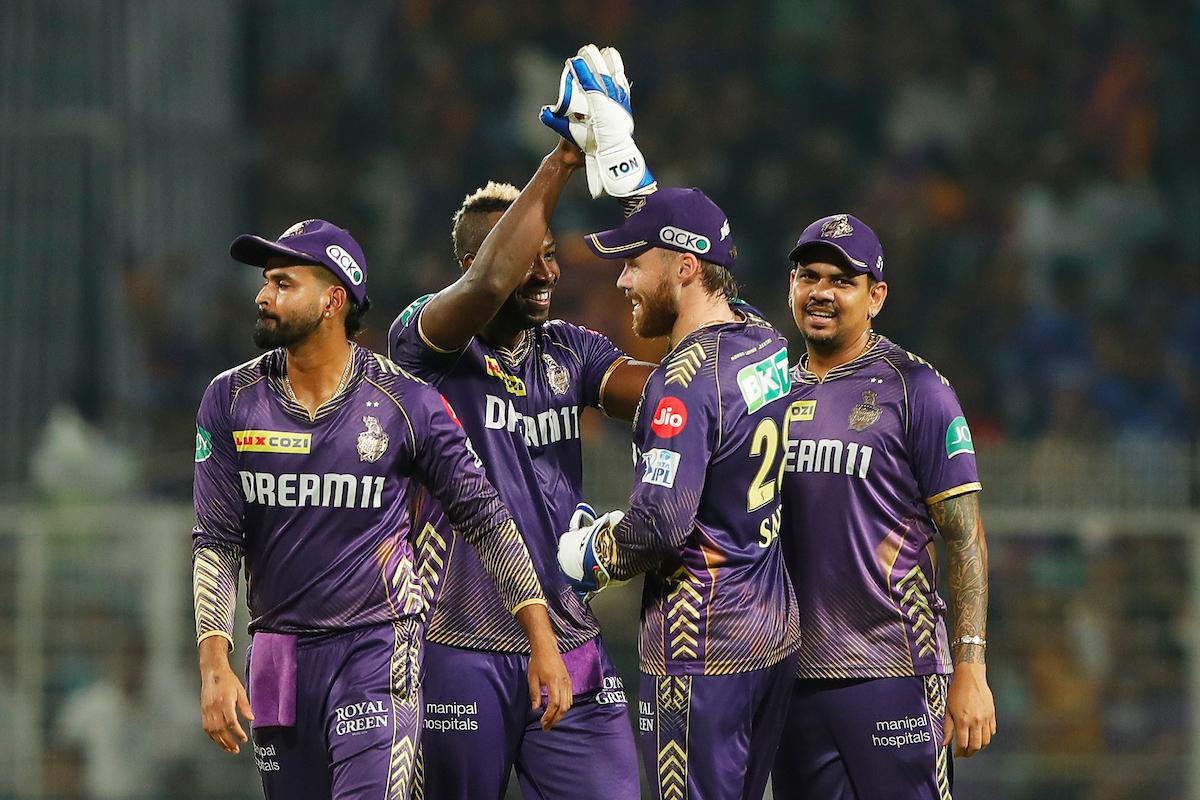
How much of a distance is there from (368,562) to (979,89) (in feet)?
32.7

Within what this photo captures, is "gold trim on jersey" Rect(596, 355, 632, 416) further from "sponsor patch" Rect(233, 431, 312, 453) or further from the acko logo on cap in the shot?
"sponsor patch" Rect(233, 431, 312, 453)

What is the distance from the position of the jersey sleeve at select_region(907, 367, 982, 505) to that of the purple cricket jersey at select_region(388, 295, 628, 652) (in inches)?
40.0

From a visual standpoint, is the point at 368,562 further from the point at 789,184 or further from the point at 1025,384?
the point at 789,184

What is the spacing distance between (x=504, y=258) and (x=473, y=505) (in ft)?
2.25

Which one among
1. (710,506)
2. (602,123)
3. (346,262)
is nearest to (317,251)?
(346,262)

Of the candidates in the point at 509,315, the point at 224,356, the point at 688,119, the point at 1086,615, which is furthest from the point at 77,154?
the point at 509,315

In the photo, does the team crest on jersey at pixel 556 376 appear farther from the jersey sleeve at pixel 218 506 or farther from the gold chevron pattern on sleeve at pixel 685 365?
the jersey sleeve at pixel 218 506

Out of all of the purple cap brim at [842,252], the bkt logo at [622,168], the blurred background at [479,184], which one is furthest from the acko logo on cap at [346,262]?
the blurred background at [479,184]

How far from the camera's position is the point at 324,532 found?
490cm

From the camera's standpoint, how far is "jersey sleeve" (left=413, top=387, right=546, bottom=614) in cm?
491

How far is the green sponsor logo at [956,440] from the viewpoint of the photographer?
17.1 feet

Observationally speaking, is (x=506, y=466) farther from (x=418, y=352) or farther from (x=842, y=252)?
(x=842, y=252)

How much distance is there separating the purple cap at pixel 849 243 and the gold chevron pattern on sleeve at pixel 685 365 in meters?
0.68

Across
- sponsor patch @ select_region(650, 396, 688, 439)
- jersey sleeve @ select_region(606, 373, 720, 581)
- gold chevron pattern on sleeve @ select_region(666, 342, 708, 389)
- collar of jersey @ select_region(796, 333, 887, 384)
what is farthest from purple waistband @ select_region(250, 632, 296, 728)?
collar of jersey @ select_region(796, 333, 887, 384)
